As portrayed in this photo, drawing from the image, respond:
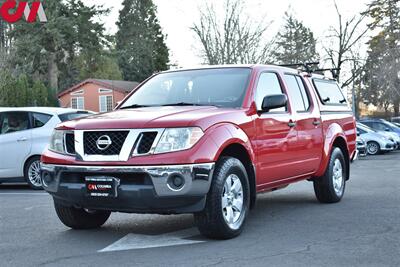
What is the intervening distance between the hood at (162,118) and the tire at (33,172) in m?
5.34

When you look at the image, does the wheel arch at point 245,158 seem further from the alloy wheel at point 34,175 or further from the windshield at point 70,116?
the alloy wheel at point 34,175

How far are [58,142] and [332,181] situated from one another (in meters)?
4.10

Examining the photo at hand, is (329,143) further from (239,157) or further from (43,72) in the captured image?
(43,72)

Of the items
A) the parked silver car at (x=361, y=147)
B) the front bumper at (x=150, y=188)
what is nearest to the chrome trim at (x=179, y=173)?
the front bumper at (x=150, y=188)

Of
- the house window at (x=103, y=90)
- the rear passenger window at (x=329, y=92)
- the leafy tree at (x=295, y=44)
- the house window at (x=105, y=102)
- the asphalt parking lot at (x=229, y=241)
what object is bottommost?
the asphalt parking lot at (x=229, y=241)

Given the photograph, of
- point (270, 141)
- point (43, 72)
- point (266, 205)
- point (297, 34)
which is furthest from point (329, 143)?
point (297, 34)

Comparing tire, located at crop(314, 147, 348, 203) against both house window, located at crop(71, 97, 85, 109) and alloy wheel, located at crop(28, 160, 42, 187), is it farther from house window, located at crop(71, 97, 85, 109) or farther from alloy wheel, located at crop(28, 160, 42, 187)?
house window, located at crop(71, 97, 85, 109)

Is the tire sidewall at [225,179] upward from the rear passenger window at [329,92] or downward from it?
downward

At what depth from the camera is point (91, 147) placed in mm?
5535

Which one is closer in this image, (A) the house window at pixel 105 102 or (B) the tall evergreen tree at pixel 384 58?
(B) the tall evergreen tree at pixel 384 58

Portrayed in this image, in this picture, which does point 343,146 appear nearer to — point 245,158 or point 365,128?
point 245,158

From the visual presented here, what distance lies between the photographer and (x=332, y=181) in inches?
323

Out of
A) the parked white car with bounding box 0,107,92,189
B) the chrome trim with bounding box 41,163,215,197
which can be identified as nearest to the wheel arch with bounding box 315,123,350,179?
the chrome trim with bounding box 41,163,215,197

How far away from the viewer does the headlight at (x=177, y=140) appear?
527cm
